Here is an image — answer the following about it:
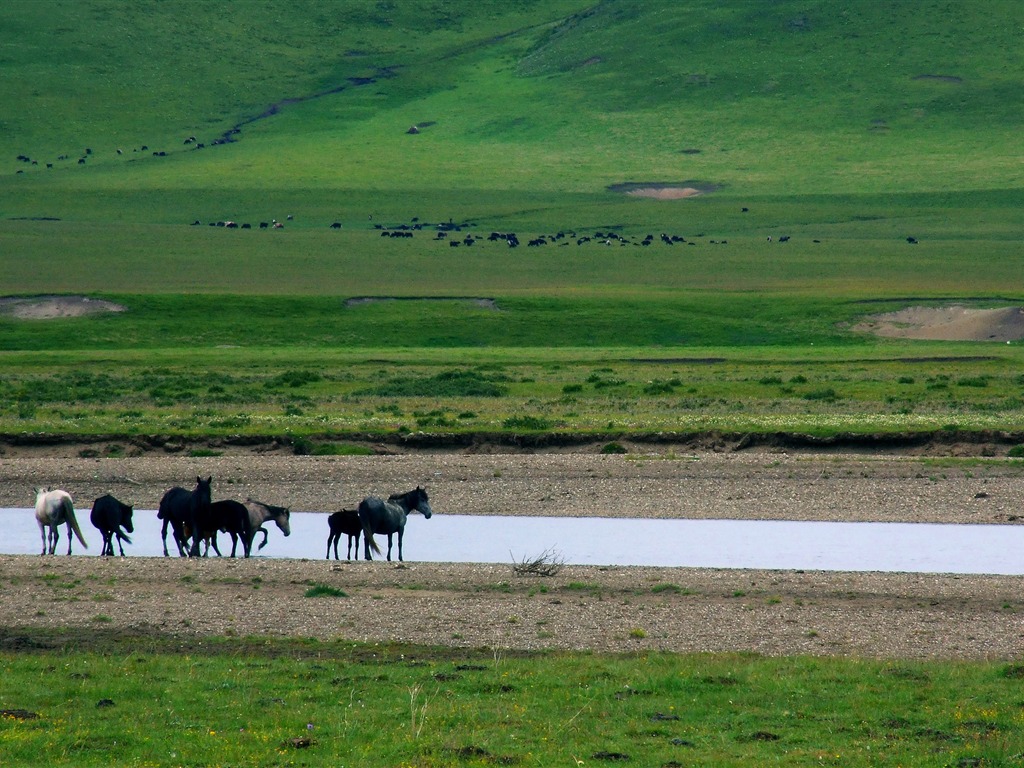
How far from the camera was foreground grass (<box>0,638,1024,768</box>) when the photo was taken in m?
10.3

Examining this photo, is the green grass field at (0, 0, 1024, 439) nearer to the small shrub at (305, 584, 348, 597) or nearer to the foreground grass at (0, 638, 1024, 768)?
the small shrub at (305, 584, 348, 597)

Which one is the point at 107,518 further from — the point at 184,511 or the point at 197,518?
the point at 197,518

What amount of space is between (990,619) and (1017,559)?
5878mm

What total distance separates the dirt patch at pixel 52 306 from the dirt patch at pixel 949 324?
109ft

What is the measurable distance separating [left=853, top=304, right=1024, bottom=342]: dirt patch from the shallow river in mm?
39224

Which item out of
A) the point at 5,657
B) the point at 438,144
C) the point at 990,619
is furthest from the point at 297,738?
the point at 438,144

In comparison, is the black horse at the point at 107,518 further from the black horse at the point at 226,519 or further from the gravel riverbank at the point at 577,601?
the gravel riverbank at the point at 577,601

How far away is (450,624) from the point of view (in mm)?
15008

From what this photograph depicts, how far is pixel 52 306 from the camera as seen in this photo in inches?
2596

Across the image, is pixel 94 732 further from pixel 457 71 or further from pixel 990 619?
pixel 457 71

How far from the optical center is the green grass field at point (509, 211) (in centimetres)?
4166

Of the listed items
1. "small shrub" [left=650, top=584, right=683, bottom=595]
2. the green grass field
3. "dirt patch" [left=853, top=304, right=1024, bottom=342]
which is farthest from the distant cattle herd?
"small shrub" [left=650, top=584, right=683, bottom=595]

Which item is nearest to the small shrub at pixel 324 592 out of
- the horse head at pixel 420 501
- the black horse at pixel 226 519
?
the black horse at pixel 226 519

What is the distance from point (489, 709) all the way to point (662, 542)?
1166 centimetres
